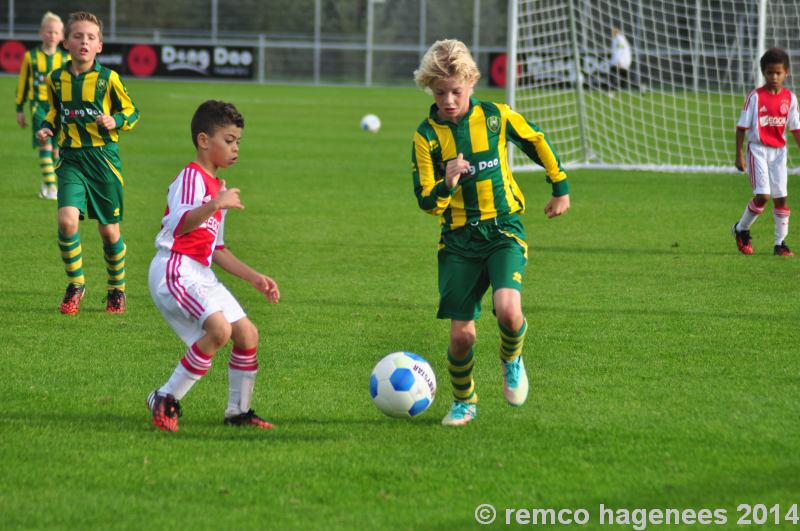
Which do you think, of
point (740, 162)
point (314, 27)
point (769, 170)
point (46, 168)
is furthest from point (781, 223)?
point (314, 27)

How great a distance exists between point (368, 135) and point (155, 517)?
20.1 meters

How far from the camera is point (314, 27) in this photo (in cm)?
4744

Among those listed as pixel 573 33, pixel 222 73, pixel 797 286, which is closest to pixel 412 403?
pixel 797 286

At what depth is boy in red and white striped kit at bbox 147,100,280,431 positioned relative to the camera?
16.6 ft

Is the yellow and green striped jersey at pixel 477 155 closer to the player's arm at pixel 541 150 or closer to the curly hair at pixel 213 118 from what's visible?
the player's arm at pixel 541 150

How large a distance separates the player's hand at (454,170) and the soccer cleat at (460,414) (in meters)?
1.05

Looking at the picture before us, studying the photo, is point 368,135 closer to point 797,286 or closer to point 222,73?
point 797,286

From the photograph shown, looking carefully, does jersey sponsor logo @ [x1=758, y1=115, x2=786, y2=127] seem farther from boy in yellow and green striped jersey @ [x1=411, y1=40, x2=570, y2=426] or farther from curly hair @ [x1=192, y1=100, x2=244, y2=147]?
curly hair @ [x1=192, y1=100, x2=244, y2=147]

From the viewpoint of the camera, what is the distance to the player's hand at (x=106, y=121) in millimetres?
7777

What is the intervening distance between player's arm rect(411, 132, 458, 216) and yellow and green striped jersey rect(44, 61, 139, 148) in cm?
334

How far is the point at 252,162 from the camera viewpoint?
59.5 feet

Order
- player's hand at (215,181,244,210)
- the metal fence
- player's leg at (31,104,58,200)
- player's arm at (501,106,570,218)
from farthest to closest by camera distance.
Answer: the metal fence
player's leg at (31,104,58,200)
player's arm at (501,106,570,218)
player's hand at (215,181,244,210)

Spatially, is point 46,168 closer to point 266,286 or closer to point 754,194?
point 754,194

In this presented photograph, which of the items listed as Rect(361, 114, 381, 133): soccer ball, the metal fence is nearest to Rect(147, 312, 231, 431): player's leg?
Rect(361, 114, 381, 133): soccer ball
